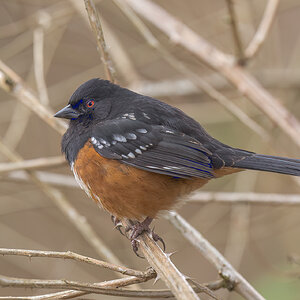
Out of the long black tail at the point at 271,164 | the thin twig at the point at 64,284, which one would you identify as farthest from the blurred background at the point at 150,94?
the thin twig at the point at 64,284

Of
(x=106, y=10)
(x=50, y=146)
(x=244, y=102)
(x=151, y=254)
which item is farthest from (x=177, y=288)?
(x=106, y=10)

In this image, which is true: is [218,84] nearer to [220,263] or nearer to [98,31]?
[98,31]

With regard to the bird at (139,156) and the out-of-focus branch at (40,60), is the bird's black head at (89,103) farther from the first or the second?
the out-of-focus branch at (40,60)

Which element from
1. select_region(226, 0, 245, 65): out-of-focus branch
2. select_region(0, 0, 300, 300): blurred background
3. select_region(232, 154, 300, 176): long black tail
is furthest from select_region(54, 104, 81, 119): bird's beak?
select_region(226, 0, 245, 65): out-of-focus branch

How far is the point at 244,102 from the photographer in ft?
12.7

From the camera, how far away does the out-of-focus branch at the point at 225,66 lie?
2.80 metres

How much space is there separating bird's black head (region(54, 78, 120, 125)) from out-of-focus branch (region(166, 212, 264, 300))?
0.75 m

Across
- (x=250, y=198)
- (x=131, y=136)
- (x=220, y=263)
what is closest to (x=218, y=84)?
(x=250, y=198)

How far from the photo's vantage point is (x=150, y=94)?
→ 3.97 metres

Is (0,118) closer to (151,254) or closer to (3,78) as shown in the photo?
(3,78)

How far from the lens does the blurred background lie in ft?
11.9

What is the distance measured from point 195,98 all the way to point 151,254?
264 centimetres

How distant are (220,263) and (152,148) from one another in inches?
29.1

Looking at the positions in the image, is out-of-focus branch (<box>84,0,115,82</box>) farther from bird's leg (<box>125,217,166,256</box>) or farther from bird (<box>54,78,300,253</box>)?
bird's leg (<box>125,217,166,256</box>)
